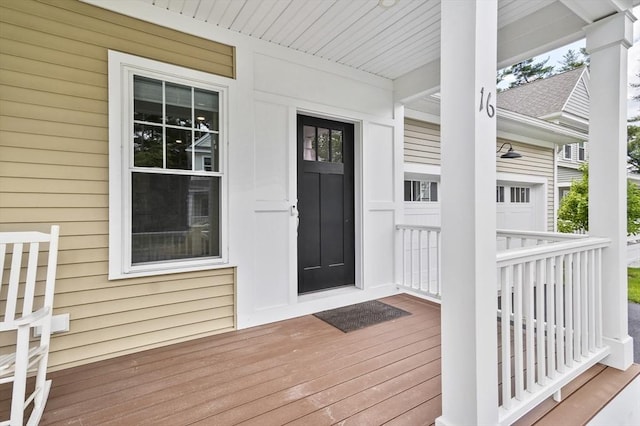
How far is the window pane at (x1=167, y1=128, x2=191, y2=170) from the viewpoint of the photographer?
106 inches

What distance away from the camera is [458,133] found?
4.77ft

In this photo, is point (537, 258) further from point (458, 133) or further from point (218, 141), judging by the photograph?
point (218, 141)

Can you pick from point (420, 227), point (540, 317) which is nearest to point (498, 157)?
point (420, 227)

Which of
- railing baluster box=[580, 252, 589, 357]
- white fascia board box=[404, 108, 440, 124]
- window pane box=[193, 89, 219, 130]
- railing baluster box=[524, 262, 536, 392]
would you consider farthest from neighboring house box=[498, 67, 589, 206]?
window pane box=[193, 89, 219, 130]

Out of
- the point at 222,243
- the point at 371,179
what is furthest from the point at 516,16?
the point at 222,243

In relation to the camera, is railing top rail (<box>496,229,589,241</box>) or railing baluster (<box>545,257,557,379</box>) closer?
railing baluster (<box>545,257,557,379</box>)

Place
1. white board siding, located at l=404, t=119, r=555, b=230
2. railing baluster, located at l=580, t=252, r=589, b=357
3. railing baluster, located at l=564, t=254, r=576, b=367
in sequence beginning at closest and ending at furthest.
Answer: railing baluster, located at l=564, t=254, r=576, b=367
railing baluster, located at l=580, t=252, r=589, b=357
white board siding, located at l=404, t=119, r=555, b=230

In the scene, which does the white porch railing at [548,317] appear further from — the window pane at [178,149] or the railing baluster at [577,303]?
the window pane at [178,149]

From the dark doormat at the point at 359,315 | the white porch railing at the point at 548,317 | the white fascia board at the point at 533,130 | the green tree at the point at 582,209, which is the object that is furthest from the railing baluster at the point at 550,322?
the green tree at the point at 582,209

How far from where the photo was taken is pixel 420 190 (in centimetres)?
498

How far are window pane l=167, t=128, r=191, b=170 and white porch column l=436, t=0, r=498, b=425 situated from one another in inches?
85.0

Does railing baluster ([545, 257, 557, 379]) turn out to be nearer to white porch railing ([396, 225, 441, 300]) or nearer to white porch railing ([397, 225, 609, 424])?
white porch railing ([397, 225, 609, 424])

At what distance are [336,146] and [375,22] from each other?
139 cm

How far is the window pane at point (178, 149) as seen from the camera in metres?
2.69
